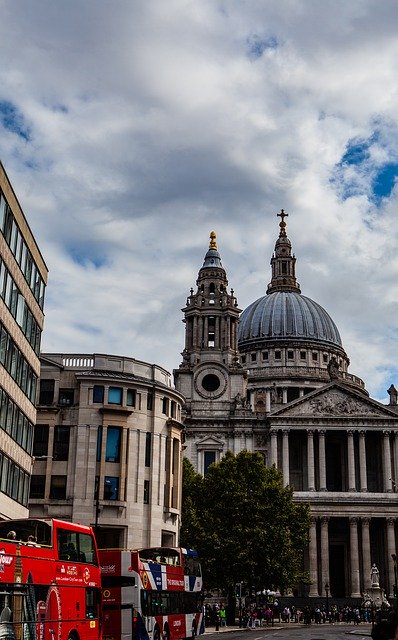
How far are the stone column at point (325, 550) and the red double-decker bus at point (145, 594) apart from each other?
6513cm

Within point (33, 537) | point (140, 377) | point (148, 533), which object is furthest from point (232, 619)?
point (33, 537)

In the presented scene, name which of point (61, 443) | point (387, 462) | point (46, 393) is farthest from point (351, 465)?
point (46, 393)

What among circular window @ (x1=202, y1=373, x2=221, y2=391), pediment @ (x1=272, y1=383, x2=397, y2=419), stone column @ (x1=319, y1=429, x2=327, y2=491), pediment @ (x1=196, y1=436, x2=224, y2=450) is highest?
circular window @ (x1=202, y1=373, x2=221, y2=391)

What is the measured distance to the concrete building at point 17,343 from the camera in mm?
41312

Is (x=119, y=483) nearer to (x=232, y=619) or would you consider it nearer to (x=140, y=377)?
(x=140, y=377)

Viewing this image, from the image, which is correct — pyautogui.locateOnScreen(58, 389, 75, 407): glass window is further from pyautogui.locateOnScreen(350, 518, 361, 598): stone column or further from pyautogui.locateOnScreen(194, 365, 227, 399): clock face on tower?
pyautogui.locateOnScreen(350, 518, 361, 598): stone column

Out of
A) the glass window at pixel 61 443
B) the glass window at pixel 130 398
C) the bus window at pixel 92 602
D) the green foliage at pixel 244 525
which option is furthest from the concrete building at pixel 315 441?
the bus window at pixel 92 602

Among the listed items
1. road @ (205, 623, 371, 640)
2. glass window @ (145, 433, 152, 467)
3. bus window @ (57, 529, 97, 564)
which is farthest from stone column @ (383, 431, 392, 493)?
bus window @ (57, 529, 97, 564)

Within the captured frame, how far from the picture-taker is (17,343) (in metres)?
44.6

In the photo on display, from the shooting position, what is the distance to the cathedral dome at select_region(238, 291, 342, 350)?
497 feet

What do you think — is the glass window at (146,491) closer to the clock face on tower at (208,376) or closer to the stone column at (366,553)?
the stone column at (366,553)

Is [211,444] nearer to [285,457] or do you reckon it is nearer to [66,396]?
[285,457]

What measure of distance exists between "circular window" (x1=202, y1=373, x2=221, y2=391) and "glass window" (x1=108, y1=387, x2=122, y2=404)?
5221 centimetres

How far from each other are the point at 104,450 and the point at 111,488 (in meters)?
2.69
